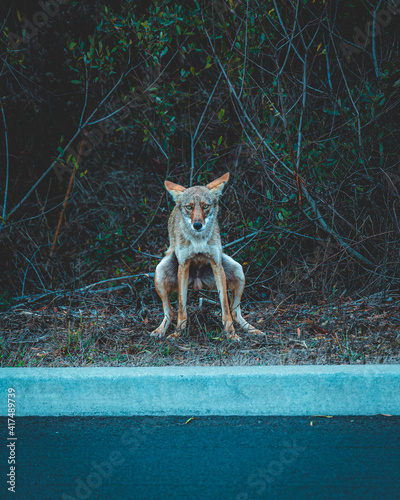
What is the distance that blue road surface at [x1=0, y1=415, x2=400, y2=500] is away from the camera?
316cm

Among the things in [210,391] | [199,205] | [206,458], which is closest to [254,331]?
[199,205]

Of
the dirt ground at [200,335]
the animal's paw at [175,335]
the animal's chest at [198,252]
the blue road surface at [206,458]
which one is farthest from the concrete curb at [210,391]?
the animal's chest at [198,252]

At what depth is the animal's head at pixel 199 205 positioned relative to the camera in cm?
544

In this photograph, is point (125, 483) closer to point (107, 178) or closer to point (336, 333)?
point (336, 333)

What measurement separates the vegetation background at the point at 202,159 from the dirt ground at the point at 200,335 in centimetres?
4

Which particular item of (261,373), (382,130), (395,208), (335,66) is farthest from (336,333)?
(335,66)

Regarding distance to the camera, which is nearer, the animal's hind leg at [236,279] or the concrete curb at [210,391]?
the concrete curb at [210,391]

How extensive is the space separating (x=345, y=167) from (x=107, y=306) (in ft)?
11.8

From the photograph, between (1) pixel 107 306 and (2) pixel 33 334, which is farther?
(1) pixel 107 306

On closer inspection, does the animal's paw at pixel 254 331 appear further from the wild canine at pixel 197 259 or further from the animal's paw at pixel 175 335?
the animal's paw at pixel 175 335

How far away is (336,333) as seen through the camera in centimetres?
591

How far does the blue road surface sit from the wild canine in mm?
1779

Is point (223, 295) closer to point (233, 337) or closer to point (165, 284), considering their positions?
point (233, 337)

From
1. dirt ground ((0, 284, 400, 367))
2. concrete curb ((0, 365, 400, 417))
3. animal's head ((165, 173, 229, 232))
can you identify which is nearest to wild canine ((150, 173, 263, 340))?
animal's head ((165, 173, 229, 232))
